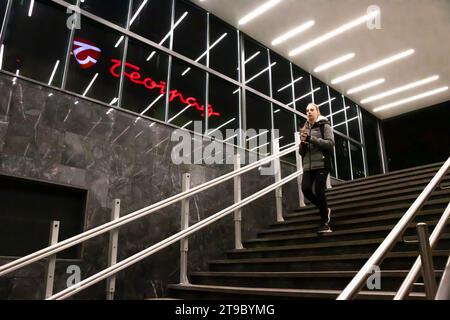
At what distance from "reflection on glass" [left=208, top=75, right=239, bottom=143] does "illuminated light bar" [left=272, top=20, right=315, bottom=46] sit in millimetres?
1913

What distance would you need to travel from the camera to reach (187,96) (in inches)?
255

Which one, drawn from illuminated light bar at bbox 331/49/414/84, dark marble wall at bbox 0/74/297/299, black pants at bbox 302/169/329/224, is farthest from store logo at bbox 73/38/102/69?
illuminated light bar at bbox 331/49/414/84

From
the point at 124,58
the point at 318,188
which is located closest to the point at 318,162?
the point at 318,188

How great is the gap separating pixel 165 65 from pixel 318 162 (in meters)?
3.40

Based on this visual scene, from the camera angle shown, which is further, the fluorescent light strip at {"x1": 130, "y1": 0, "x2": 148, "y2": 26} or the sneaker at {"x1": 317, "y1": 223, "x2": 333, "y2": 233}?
the fluorescent light strip at {"x1": 130, "y1": 0, "x2": 148, "y2": 26}

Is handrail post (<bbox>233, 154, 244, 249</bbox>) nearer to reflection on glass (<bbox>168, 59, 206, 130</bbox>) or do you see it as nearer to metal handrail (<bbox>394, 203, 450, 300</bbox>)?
reflection on glass (<bbox>168, 59, 206, 130</bbox>)

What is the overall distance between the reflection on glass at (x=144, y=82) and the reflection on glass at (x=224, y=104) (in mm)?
1114

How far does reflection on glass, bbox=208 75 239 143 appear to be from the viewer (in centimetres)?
672

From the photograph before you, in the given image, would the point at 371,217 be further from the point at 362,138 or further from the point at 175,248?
the point at 362,138

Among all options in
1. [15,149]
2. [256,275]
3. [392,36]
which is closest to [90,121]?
[15,149]

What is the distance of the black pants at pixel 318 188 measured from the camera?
388 centimetres

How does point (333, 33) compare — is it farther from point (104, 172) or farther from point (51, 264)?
point (51, 264)

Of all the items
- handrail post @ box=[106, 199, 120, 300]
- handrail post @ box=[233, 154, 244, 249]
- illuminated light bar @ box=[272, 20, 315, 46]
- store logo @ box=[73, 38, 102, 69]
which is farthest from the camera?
illuminated light bar @ box=[272, 20, 315, 46]

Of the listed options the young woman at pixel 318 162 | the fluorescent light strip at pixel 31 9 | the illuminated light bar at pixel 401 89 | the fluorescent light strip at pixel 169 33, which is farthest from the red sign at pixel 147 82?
the illuminated light bar at pixel 401 89
